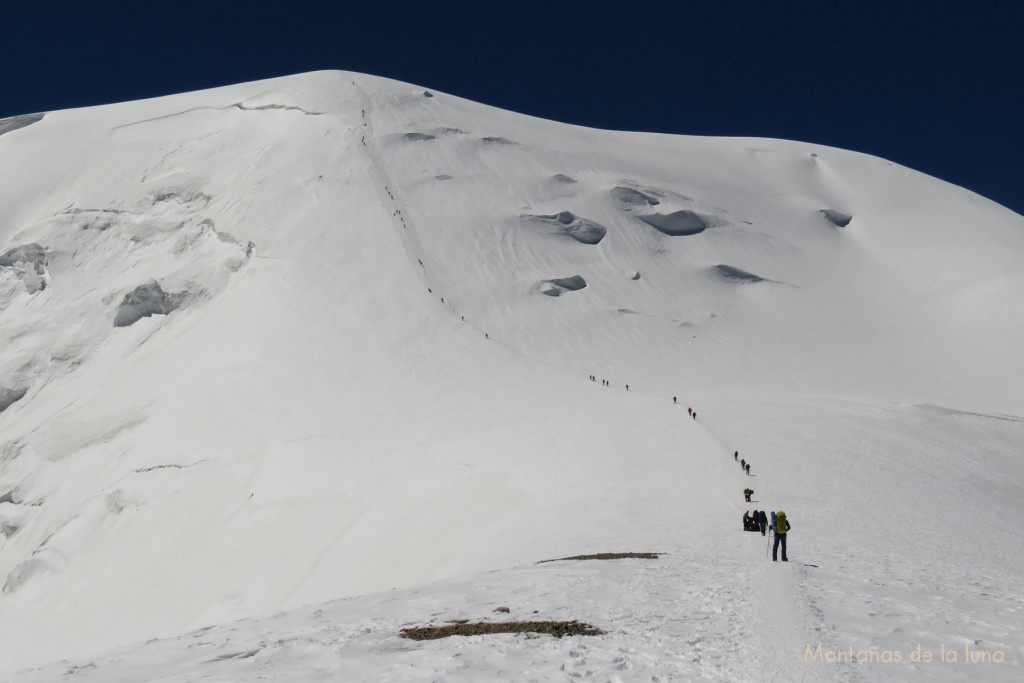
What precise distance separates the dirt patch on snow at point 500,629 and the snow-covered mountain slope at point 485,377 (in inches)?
22.9

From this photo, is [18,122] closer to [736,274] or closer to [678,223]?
[678,223]

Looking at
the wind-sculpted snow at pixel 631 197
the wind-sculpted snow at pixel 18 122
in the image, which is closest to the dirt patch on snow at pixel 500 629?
the wind-sculpted snow at pixel 631 197

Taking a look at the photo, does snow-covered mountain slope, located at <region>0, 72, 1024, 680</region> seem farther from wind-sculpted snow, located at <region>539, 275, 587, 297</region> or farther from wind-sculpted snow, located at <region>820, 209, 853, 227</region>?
wind-sculpted snow, located at <region>820, 209, 853, 227</region>

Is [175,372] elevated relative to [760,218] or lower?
lower

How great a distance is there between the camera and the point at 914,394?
53.9 meters

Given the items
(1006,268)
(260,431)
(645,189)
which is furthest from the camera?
(645,189)

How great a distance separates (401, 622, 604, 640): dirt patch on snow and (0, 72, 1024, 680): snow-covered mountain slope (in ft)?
1.91

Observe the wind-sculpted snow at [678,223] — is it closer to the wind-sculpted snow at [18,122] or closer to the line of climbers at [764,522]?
the line of climbers at [764,522]

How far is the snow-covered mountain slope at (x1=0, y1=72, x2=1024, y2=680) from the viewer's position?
18422 millimetres

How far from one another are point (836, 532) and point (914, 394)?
125 ft

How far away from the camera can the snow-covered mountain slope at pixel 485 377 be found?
1842cm

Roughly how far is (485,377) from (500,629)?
36637 mm

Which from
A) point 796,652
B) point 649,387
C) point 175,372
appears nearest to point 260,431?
point 175,372

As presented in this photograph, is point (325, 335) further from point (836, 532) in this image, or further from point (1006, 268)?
point (1006, 268)
